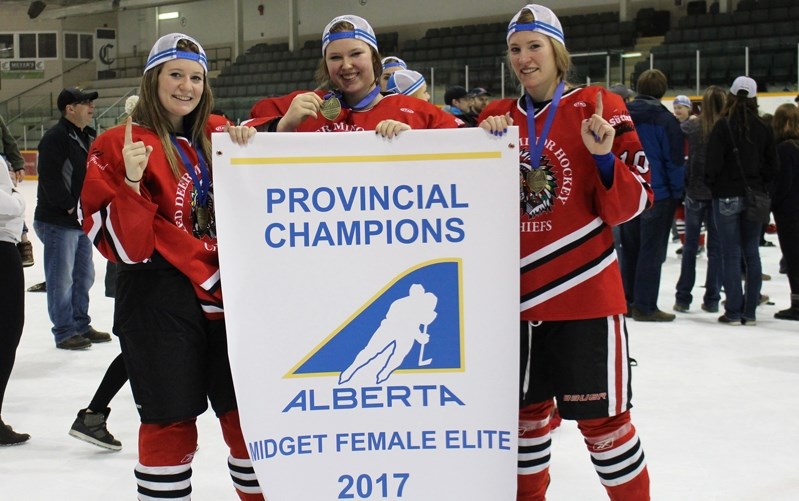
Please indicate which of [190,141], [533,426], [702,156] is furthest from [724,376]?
[190,141]

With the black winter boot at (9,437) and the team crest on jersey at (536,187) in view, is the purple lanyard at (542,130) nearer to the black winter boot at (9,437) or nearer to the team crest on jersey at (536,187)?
the team crest on jersey at (536,187)

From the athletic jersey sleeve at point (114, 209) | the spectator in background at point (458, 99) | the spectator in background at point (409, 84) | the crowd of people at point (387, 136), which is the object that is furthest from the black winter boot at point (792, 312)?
the athletic jersey sleeve at point (114, 209)

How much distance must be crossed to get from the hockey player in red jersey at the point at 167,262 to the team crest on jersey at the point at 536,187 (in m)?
0.65

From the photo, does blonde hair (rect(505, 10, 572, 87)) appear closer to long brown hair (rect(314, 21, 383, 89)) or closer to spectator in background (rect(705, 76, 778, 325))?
long brown hair (rect(314, 21, 383, 89))

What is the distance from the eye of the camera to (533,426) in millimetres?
2299

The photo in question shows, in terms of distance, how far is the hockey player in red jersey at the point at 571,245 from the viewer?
7.10 feet

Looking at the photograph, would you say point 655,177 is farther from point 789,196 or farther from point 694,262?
point 789,196

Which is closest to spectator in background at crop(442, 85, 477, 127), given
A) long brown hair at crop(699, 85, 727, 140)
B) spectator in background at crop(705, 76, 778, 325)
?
long brown hair at crop(699, 85, 727, 140)

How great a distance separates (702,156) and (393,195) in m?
4.38

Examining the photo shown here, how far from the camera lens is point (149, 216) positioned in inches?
79.5

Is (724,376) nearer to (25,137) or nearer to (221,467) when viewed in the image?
(221,467)

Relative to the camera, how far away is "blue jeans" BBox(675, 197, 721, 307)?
5.96 meters

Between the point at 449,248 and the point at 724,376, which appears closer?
the point at 449,248

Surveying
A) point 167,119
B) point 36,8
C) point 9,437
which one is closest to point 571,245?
point 167,119
